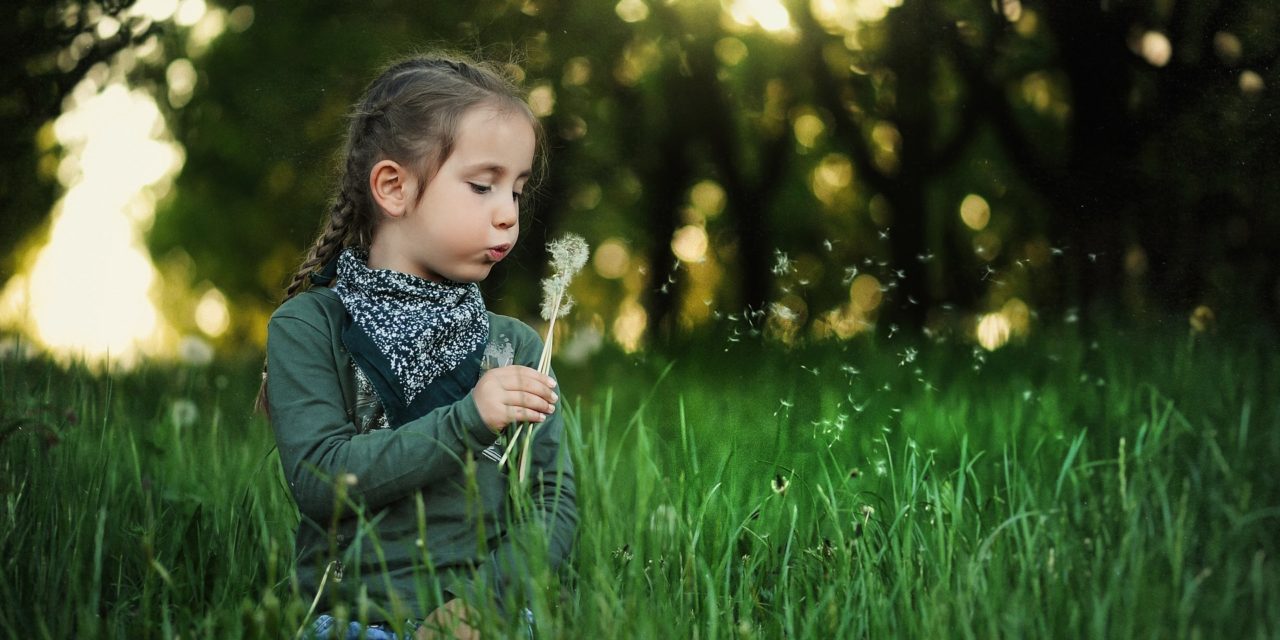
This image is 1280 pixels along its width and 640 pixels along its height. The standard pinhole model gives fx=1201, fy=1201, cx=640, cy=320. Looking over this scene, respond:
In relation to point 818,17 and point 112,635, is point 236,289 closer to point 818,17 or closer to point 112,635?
point 818,17

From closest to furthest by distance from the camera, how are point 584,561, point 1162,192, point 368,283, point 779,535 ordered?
point 584,561
point 368,283
point 779,535
point 1162,192

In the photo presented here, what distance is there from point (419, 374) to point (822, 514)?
1011 mm

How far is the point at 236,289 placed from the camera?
28.3ft

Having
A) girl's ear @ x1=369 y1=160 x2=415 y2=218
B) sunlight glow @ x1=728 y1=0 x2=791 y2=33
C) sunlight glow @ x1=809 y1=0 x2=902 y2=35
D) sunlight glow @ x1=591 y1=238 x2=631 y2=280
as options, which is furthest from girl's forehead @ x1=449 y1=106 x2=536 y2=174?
sunlight glow @ x1=591 y1=238 x2=631 y2=280

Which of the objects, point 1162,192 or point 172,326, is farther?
point 172,326

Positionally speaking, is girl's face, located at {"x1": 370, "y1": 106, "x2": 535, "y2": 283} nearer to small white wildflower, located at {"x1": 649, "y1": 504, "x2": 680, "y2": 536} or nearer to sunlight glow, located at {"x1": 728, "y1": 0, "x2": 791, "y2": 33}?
small white wildflower, located at {"x1": 649, "y1": 504, "x2": 680, "y2": 536}

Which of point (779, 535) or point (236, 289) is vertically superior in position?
point (779, 535)

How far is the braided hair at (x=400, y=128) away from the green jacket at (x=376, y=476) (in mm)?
182

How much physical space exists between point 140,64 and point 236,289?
2.54 m

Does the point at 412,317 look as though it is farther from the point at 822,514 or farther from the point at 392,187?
the point at 822,514

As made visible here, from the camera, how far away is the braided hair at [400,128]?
2.34 meters

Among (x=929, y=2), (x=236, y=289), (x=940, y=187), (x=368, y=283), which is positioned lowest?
(x=236, y=289)

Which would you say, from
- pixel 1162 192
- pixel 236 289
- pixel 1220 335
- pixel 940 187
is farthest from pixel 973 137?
pixel 236 289

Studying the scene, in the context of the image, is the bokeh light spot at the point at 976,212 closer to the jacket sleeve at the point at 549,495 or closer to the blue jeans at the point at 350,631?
the jacket sleeve at the point at 549,495
